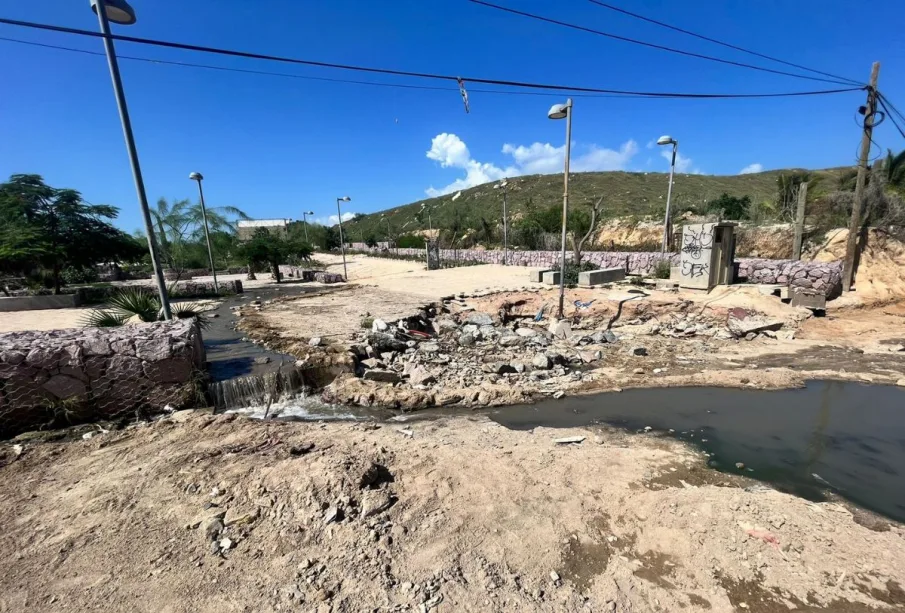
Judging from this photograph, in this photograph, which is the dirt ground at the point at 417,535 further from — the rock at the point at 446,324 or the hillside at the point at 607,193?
the hillside at the point at 607,193

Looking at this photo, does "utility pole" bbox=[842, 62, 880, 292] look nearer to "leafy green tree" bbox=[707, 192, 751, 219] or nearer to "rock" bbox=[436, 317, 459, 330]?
"rock" bbox=[436, 317, 459, 330]

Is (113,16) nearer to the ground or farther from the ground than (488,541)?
farther from the ground

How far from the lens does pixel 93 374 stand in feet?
17.9

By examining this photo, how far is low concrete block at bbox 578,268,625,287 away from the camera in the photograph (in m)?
15.2

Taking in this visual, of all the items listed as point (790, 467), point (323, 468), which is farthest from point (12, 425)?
point (790, 467)

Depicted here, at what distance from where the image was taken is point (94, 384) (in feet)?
18.0

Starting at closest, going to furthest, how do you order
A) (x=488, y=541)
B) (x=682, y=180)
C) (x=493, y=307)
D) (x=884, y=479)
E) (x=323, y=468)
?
(x=488, y=541)
(x=323, y=468)
(x=884, y=479)
(x=493, y=307)
(x=682, y=180)

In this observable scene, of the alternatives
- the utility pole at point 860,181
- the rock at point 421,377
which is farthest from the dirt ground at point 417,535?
the utility pole at point 860,181

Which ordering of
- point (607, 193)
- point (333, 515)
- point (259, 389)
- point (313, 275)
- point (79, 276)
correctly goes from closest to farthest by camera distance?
point (333, 515) → point (259, 389) → point (313, 275) → point (79, 276) → point (607, 193)

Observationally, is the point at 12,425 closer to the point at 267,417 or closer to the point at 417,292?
the point at 267,417

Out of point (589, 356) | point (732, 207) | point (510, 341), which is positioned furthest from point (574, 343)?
point (732, 207)

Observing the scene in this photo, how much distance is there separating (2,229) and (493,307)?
18.7m

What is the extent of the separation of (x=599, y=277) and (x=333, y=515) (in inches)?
575

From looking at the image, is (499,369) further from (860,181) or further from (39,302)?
(39,302)
